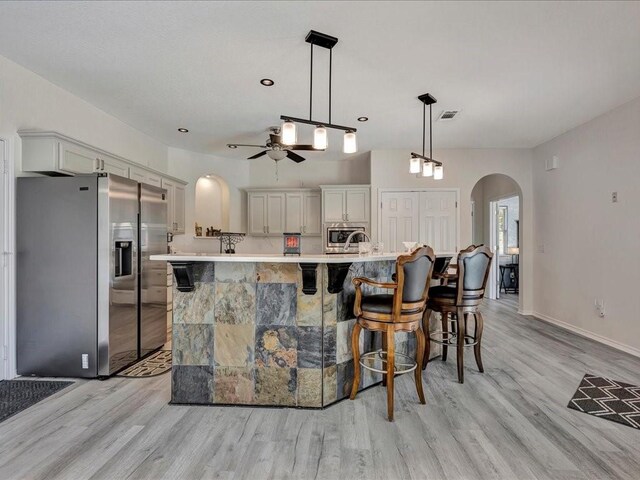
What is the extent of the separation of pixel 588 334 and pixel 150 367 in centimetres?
507

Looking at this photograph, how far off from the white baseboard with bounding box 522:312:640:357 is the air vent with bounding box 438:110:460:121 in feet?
10.4

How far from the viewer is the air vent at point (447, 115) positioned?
391cm

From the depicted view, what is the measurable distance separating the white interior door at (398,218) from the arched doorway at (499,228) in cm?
201

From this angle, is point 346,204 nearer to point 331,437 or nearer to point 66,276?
point 66,276

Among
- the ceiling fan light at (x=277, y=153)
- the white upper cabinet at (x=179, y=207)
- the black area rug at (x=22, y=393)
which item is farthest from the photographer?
the white upper cabinet at (x=179, y=207)

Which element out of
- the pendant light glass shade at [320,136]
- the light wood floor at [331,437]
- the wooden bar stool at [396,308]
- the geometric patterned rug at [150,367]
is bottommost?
the geometric patterned rug at [150,367]

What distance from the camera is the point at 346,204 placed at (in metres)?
5.80

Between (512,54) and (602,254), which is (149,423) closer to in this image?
(512,54)

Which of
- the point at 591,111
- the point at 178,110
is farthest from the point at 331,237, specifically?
the point at 591,111

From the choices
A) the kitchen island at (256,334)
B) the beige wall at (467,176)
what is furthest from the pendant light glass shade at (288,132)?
the beige wall at (467,176)

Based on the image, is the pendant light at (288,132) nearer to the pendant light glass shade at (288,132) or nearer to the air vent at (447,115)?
the pendant light glass shade at (288,132)

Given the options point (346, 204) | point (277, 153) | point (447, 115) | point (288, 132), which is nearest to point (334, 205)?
point (346, 204)

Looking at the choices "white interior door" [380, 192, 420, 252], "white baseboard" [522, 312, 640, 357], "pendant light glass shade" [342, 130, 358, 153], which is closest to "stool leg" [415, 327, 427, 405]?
"pendant light glass shade" [342, 130, 358, 153]

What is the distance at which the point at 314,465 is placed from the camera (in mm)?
1804
